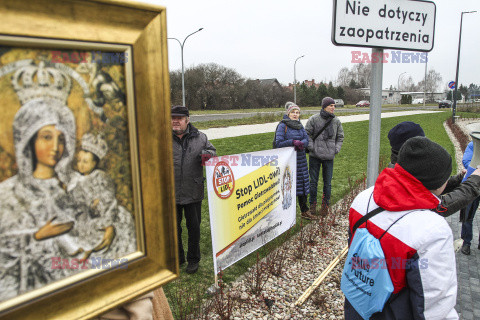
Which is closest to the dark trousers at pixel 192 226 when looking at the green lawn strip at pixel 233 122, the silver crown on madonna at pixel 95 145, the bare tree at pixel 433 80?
the silver crown on madonna at pixel 95 145

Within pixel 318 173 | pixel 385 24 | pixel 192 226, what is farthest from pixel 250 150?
pixel 385 24

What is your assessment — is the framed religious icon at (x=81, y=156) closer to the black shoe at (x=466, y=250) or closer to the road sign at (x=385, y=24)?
the road sign at (x=385, y=24)

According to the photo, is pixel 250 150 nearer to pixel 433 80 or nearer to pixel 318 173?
pixel 318 173

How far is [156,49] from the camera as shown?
79 centimetres

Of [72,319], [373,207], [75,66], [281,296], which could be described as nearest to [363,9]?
[373,207]

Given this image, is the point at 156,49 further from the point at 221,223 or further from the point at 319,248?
the point at 319,248

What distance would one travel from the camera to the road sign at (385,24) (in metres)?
2.34

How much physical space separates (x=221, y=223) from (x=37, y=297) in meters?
2.79

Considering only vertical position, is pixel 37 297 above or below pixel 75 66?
below

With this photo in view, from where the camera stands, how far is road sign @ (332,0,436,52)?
2.34 metres

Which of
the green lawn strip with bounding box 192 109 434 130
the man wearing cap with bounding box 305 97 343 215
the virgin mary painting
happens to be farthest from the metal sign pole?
the green lawn strip with bounding box 192 109 434 130

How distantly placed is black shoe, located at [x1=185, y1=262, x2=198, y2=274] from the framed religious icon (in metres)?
3.21

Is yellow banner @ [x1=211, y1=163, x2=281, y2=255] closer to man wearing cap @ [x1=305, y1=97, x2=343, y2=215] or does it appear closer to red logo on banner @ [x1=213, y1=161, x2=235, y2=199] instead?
red logo on banner @ [x1=213, y1=161, x2=235, y2=199]

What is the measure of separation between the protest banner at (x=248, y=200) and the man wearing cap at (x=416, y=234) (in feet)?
5.68
